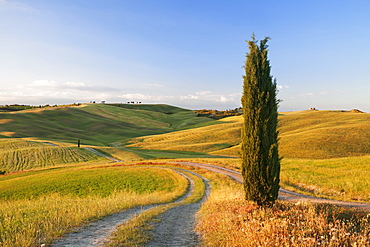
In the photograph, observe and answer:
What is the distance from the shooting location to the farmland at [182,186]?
9.15m

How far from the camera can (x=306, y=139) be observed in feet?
215

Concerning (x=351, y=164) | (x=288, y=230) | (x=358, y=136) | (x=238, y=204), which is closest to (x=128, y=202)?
(x=238, y=204)

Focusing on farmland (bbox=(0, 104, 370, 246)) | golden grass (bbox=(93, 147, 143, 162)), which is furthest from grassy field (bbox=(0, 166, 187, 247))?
golden grass (bbox=(93, 147, 143, 162))

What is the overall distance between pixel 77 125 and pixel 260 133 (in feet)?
Result: 434

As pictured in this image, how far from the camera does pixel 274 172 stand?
13.2m

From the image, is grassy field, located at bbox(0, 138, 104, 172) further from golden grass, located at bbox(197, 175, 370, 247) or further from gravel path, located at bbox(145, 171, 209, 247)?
golden grass, located at bbox(197, 175, 370, 247)

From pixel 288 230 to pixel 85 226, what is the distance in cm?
808

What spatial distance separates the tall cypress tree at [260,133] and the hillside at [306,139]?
123ft

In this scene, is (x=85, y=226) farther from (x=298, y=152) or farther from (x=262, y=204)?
(x=298, y=152)

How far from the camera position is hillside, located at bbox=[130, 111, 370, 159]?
58.7 m

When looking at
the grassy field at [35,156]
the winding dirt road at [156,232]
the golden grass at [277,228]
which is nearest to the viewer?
the golden grass at [277,228]

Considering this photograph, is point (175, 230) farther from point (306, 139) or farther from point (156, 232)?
point (306, 139)

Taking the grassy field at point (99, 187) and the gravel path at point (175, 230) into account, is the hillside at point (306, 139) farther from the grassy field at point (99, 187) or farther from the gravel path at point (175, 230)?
the gravel path at point (175, 230)

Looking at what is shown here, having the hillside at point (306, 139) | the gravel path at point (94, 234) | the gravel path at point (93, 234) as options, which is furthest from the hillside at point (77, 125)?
the gravel path at point (93, 234)
